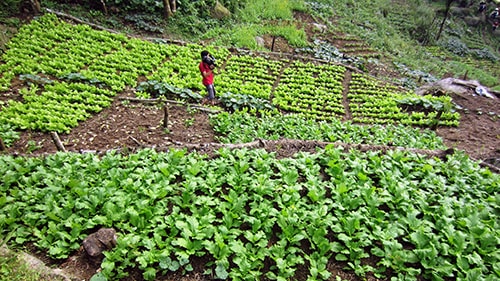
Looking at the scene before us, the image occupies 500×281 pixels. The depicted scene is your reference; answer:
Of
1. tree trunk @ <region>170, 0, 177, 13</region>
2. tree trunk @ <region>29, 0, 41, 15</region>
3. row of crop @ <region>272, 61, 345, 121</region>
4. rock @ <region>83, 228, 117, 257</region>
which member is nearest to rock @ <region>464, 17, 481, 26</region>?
row of crop @ <region>272, 61, 345, 121</region>

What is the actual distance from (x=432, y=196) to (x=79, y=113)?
9391 mm

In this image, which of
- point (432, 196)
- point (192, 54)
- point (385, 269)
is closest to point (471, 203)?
point (432, 196)

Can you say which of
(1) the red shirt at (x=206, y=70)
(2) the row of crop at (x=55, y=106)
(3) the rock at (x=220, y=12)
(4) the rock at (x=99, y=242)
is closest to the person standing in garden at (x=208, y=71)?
(1) the red shirt at (x=206, y=70)

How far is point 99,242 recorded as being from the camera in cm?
334

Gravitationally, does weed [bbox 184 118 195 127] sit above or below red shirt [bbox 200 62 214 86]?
below

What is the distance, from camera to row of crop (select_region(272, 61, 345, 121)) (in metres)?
11.4

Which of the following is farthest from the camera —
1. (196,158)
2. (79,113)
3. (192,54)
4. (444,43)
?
(444,43)

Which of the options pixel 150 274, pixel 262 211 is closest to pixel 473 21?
pixel 262 211

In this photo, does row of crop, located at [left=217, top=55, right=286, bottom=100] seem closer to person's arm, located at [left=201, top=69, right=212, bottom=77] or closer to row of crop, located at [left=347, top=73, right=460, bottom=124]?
person's arm, located at [left=201, top=69, right=212, bottom=77]

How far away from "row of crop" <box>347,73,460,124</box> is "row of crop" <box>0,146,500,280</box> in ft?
20.7

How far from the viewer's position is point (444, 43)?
98.8ft

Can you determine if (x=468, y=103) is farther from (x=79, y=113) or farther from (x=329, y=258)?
(x=79, y=113)

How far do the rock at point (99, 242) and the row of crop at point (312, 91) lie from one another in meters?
8.89

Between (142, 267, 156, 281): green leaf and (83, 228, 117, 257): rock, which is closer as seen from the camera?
(142, 267, 156, 281): green leaf
